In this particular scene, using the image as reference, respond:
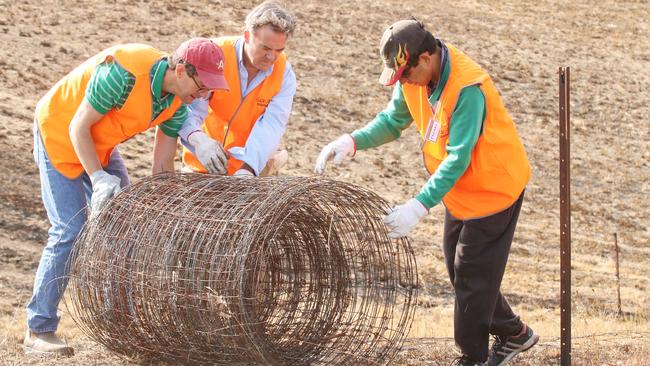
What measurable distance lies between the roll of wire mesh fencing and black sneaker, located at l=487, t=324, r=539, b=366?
562mm

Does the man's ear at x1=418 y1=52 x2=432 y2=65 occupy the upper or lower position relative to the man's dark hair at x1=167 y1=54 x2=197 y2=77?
upper

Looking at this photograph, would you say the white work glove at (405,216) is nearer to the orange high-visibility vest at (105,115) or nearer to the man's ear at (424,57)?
the man's ear at (424,57)

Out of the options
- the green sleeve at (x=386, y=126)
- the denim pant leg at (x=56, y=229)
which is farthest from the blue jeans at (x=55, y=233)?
the green sleeve at (x=386, y=126)

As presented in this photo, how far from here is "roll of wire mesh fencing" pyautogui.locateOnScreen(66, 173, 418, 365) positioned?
440cm

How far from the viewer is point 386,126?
16.7ft

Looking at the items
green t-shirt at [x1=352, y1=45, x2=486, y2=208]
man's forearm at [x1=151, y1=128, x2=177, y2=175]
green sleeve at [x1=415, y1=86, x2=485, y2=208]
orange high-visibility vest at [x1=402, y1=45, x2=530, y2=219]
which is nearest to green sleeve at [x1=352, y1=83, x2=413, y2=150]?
orange high-visibility vest at [x1=402, y1=45, x2=530, y2=219]

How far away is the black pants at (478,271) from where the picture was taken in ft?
15.5

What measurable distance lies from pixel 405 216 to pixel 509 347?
115cm

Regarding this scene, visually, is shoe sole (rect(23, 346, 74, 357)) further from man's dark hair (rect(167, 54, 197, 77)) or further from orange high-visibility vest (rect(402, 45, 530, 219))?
orange high-visibility vest (rect(402, 45, 530, 219))

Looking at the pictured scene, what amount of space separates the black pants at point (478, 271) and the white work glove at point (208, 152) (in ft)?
3.80

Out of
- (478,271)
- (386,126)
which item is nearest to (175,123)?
(386,126)

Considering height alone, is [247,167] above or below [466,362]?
above

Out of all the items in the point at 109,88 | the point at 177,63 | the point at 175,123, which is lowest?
the point at 175,123

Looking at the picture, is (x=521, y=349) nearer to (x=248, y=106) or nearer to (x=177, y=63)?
(x=248, y=106)
